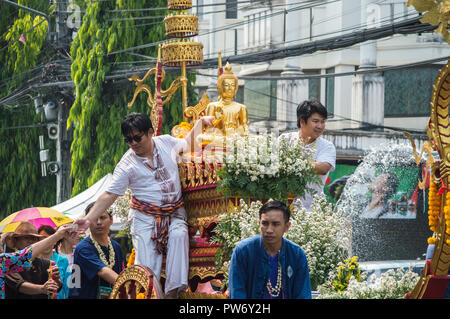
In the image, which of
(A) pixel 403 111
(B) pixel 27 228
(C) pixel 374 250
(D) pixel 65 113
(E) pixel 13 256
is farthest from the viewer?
(A) pixel 403 111

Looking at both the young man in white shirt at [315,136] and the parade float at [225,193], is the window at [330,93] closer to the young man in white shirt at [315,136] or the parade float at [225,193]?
the parade float at [225,193]

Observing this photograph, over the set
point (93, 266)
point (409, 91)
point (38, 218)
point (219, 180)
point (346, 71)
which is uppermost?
point (346, 71)

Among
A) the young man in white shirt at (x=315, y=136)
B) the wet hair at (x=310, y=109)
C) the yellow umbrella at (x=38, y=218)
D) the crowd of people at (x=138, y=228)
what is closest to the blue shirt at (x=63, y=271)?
the crowd of people at (x=138, y=228)

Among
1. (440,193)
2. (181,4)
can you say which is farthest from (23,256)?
(181,4)

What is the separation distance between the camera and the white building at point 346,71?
24875 millimetres

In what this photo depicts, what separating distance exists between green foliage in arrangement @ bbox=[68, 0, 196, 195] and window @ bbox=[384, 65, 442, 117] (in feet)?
22.9

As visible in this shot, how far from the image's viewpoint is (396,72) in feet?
85.9

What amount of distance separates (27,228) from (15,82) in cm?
1864

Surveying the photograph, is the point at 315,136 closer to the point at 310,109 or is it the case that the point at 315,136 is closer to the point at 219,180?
the point at 310,109

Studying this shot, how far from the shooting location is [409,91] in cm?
2612

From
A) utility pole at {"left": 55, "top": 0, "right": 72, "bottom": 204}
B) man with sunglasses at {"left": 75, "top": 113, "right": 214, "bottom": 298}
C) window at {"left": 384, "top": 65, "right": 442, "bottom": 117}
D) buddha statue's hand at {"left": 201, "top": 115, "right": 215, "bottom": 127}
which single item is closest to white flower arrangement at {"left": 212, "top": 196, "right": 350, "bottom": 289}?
man with sunglasses at {"left": 75, "top": 113, "right": 214, "bottom": 298}

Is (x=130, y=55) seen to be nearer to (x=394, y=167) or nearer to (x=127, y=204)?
(x=394, y=167)

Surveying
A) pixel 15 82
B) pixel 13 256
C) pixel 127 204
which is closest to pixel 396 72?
pixel 15 82

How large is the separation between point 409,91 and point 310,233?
63.0 feet
